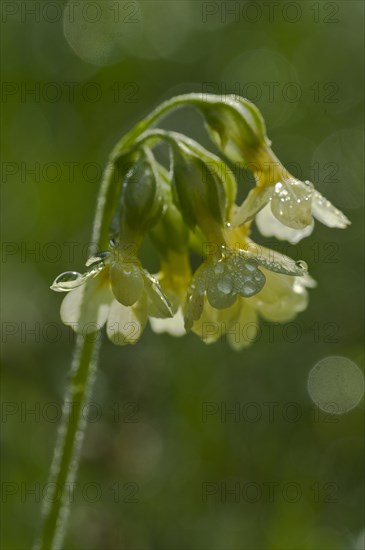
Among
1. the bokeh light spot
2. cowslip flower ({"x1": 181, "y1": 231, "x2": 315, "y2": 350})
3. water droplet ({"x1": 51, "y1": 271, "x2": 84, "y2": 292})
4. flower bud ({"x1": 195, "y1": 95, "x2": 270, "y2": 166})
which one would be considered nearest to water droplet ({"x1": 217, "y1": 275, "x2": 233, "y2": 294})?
cowslip flower ({"x1": 181, "y1": 231, "x2": 315, "y2": 350})

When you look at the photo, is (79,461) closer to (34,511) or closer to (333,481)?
(34,511)

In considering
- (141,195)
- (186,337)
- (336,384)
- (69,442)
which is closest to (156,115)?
(141,195)

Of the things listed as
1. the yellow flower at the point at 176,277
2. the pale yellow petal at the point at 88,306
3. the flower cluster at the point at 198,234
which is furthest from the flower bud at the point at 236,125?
the pale yellow petal at the point at 88,306

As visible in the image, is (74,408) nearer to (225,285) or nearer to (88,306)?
(88,306)

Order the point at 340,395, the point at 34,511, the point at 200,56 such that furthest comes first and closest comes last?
the point at 200,56
the point at 340,395
the point at 34,511

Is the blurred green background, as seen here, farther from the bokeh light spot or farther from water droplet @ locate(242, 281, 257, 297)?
water droplet @ locate(242, 281, 257, 297)

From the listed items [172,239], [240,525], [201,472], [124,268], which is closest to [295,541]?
[240,525]

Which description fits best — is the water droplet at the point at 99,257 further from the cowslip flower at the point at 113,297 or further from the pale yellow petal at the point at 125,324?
the pale yellow petal at the point at 125,324
